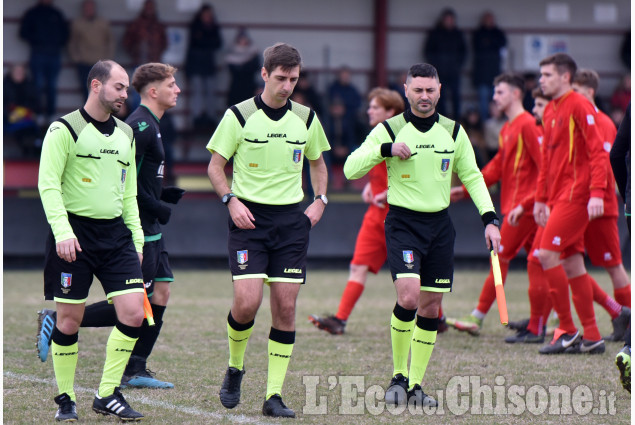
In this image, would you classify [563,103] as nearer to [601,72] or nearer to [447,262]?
[447,262]

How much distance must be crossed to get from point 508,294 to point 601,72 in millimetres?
9442

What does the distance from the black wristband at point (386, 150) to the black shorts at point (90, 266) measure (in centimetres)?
173

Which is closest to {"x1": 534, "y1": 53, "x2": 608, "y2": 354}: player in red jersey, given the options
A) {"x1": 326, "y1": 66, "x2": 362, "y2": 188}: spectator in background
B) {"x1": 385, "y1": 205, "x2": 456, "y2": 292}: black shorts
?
{"x1": 385, "y1": 205, "x2": 456, "y2": 292}: black shorts

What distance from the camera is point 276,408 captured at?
5.96m

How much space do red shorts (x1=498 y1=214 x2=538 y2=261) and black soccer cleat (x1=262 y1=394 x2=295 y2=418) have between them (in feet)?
12.3

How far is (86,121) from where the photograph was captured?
5.85 m

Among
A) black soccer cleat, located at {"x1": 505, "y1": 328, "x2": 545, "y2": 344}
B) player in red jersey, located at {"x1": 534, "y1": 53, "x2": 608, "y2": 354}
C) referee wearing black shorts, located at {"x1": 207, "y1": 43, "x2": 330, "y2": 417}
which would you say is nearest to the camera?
referee wearing black shorts, located at {"x1": 207, "y1": 43, "x2": 330, "y2": 417}

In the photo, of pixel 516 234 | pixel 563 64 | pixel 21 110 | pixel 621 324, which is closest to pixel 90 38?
pixel 21 110

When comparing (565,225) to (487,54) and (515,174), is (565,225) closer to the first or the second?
(515,174)

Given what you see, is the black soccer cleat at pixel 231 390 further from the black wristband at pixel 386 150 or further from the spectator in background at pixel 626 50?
the spectator in background at pixel 626 50

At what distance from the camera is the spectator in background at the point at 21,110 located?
16688 mm

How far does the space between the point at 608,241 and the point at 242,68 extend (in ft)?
33.6

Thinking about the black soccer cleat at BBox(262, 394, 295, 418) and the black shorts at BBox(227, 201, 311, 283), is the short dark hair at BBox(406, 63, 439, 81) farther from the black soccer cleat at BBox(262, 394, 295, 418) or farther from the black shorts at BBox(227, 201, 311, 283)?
the black soccer cleat at BBox(262, 394, 295, 418)

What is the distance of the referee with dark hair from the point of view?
638cm
